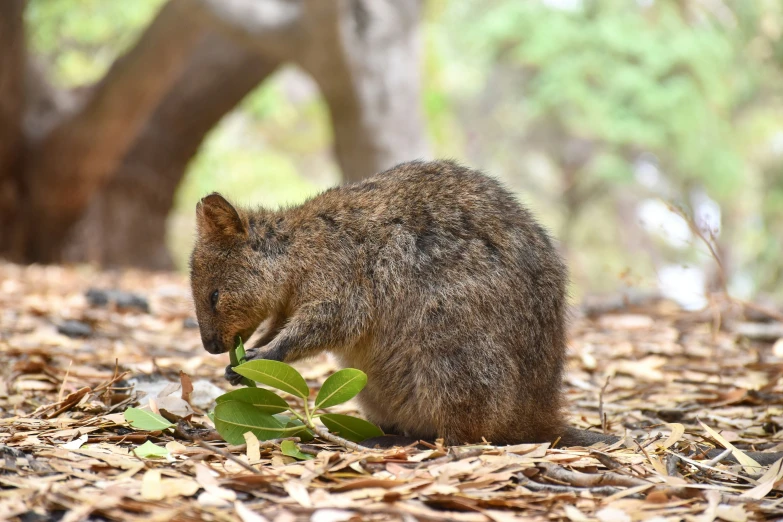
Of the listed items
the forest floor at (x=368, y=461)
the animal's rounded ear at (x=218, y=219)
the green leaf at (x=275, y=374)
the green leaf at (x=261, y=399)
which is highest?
the animal's rounded ear at (x=218, y=219)

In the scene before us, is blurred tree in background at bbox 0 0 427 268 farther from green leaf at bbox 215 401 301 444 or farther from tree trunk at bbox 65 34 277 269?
green leaf at bbox 215 401 301 444

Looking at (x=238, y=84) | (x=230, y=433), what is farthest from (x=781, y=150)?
(x=230, y=433)

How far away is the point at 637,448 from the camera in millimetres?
3178

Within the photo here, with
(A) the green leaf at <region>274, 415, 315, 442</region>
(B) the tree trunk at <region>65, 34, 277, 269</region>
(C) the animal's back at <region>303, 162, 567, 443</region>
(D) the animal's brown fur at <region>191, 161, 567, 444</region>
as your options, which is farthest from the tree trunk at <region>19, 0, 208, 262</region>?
(A) the green leaf at <region>274, 415, 315, 442</region>

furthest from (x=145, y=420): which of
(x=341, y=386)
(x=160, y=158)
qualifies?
(x=160, y=158)

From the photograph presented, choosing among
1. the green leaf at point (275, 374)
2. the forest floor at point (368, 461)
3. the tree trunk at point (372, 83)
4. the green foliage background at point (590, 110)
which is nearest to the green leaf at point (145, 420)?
the forest floor at point (368, 461)

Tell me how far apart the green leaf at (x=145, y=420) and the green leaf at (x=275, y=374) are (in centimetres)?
36

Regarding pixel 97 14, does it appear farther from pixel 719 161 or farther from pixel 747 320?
pixel 719 161

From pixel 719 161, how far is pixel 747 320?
13198 millimetres

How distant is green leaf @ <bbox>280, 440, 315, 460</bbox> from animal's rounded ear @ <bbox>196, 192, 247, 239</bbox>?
119 cm

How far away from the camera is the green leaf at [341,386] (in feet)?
10.7

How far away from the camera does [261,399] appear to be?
333 cm

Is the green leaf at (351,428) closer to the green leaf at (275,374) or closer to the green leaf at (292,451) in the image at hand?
the green leaf at (275,374)

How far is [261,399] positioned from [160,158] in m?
9.91
